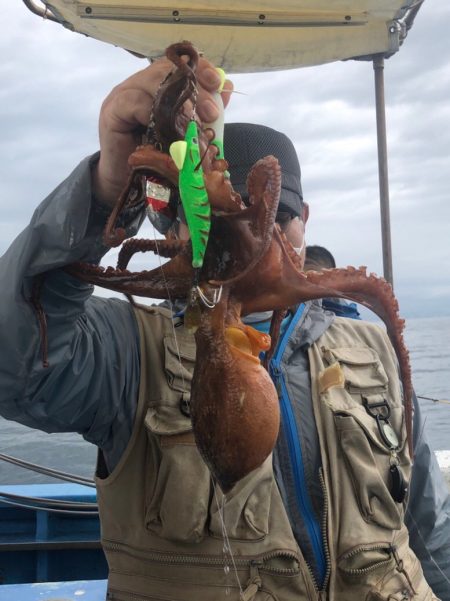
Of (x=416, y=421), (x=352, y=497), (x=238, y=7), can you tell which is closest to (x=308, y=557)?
(x=352, y=497)

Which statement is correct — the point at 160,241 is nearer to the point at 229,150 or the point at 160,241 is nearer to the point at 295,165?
the point at 229,150

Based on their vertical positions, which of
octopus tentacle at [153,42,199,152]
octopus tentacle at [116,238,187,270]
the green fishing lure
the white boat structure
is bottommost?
octopus tentacle at [116,238,187,270]

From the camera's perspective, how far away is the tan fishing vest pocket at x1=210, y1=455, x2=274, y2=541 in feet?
7.79

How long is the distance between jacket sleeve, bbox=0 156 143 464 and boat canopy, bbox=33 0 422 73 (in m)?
1.97

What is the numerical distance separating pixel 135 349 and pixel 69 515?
3739 mm

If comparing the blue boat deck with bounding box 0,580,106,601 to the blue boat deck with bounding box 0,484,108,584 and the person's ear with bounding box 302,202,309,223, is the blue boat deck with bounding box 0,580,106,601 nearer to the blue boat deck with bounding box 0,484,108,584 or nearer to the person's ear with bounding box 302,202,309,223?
the blue boat deck with bounding box 0,484,108,584

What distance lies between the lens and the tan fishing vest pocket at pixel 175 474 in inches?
93.5

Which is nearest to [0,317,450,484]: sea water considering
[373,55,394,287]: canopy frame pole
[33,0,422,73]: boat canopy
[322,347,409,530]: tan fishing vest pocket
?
[373,55,394,287]: canopy frame pole

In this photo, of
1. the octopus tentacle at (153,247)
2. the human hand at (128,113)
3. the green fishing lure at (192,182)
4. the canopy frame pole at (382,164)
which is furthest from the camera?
the canopy frame pole at (382,164)

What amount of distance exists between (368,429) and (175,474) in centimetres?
86

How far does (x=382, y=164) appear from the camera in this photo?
178 inches

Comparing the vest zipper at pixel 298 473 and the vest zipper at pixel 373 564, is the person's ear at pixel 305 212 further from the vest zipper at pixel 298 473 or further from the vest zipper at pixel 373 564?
the vest zipper at pixel 373 564

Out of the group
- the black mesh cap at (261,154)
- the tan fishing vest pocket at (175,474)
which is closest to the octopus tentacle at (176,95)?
the tan fishing vest pocket at (175,474)

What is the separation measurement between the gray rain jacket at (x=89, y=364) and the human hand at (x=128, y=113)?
2.3 inches
